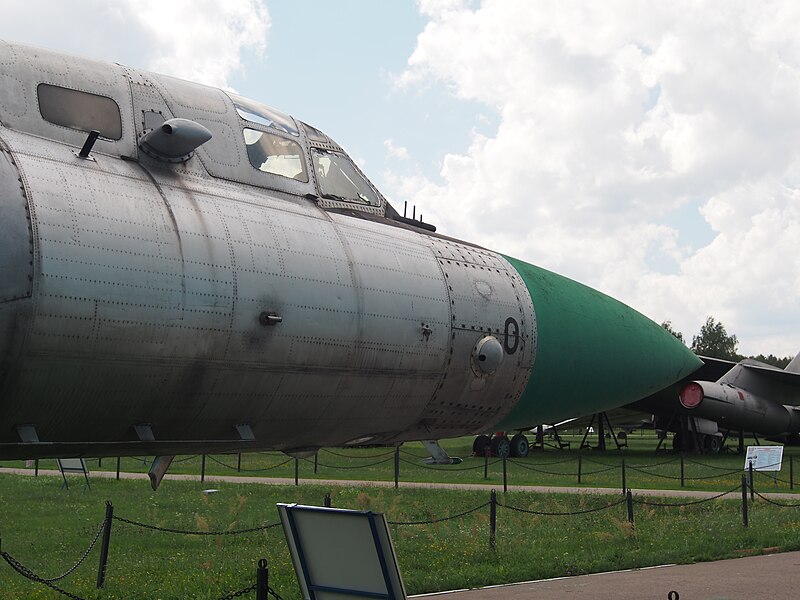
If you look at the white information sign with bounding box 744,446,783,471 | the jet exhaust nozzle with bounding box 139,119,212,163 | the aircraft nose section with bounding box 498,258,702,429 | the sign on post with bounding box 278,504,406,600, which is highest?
the jet exhaust nozzle with bounding box 139,119,212,163

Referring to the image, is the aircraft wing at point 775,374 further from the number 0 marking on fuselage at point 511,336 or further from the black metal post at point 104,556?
the number 0 marking on fuselage at point 511,336

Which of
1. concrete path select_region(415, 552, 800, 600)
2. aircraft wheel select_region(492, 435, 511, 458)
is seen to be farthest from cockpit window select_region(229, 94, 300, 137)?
aircraft wheel select_region(492, 435, 511, 458)

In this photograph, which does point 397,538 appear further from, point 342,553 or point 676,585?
point 342,553

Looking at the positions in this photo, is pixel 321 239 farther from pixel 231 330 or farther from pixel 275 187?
Result: pixel 231 330

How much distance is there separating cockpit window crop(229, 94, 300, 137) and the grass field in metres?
5.42

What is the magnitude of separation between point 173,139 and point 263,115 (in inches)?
42.9

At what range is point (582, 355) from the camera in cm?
697

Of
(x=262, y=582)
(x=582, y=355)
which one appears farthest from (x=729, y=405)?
(x=262, y=582)

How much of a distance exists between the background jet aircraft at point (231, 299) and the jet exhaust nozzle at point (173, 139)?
1cm

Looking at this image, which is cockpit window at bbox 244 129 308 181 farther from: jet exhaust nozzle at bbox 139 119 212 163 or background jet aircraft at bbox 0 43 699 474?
jet exhaust nozzle at bbox 139 119 212 163

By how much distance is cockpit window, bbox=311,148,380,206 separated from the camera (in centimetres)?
663

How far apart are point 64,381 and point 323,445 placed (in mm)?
2187

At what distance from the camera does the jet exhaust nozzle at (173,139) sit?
18.1 ft

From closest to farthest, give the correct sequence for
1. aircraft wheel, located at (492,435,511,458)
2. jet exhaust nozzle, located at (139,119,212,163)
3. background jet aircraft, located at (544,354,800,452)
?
jet exhaust nozzle, located at (139,119,212,163) < aircraft wheel, located at (492,435,511,458) < background jet aircraft, located at (544,354,800,452)
